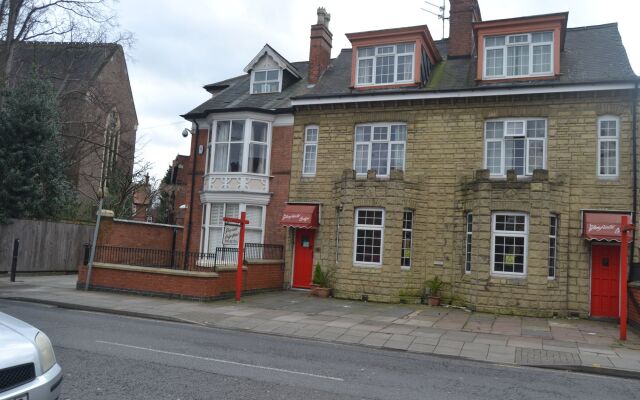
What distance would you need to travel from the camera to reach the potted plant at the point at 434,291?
17250mm

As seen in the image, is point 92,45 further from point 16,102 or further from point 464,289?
point 464,289

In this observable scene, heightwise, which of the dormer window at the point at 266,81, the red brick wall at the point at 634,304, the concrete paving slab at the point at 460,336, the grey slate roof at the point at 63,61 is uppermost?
the grey slate roof at the point at 63,61

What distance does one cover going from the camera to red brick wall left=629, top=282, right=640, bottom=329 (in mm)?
13812

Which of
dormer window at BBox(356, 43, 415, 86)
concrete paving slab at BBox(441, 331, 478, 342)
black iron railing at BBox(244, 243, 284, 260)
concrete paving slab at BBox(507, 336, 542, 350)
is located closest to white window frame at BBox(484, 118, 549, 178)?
dormer window at BBox(356, 43, 415, 86)

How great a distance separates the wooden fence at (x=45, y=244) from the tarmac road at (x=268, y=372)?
40.0 ft

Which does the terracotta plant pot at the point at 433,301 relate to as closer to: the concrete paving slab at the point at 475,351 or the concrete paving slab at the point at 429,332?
the concrete paving slab at the point at 429,332

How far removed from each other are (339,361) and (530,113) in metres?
12.1

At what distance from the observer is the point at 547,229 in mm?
15875

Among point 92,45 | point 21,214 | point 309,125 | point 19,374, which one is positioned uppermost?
Result: point 92,45

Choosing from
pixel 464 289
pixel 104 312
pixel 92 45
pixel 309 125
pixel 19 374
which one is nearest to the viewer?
pixel 19 374

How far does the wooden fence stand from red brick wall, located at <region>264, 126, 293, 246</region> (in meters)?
9.59

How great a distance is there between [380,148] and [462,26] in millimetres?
6156

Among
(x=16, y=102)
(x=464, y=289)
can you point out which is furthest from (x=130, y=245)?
(x=464, y=289)

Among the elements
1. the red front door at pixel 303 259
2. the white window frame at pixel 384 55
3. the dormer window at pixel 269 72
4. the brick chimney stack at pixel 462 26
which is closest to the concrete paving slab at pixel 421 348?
the red front door at pixel 303 259
